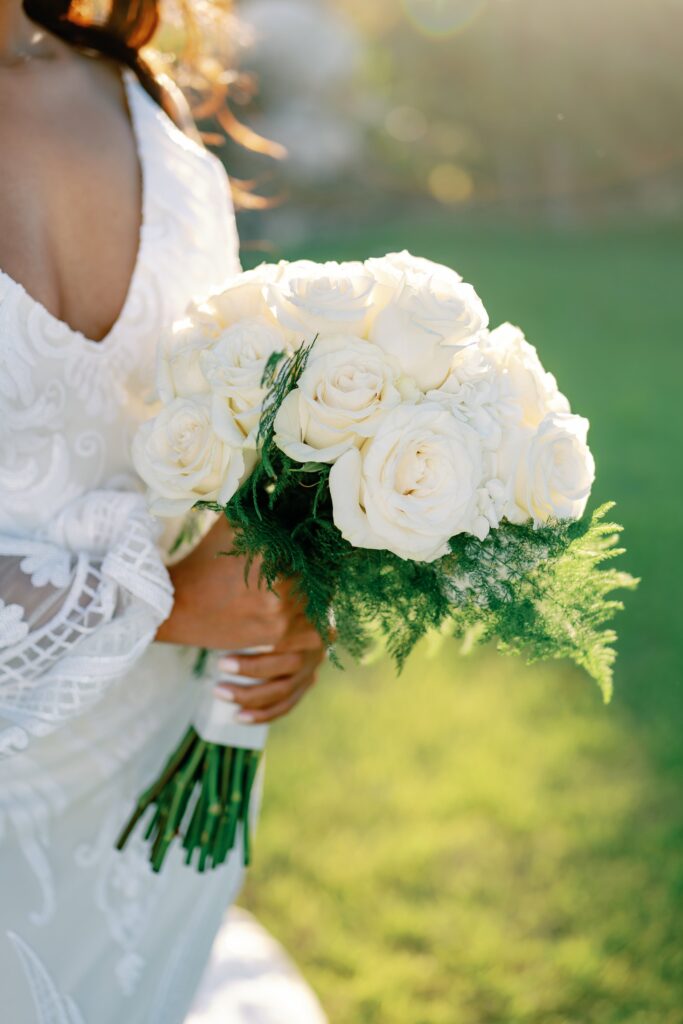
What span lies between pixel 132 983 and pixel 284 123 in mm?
16352

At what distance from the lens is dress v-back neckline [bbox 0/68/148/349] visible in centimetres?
154

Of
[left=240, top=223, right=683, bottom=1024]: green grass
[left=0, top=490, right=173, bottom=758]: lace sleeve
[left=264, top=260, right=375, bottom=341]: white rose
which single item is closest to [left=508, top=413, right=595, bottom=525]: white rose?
[left=264, top=260, right=375, bottom=341]: white rose

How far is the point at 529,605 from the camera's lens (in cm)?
145

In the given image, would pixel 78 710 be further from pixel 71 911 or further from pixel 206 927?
pixel 206 927

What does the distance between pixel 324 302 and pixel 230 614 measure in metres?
0.59

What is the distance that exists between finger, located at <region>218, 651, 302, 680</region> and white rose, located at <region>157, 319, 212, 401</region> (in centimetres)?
55

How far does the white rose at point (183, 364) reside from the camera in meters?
1.46

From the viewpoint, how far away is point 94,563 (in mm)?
1619

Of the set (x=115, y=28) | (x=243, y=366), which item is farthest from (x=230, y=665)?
(x=115, y=28)

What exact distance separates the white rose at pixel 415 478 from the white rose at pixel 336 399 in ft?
0.08

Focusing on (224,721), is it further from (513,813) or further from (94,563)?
(513,813)

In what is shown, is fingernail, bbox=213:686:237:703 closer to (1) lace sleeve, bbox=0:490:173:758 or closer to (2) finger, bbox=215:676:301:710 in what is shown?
(2) finger, bbox=215:676:301:710

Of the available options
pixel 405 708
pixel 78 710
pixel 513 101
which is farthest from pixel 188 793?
pixel 513 101

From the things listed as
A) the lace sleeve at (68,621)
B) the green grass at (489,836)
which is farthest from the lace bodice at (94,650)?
the green grass at (489,836)
